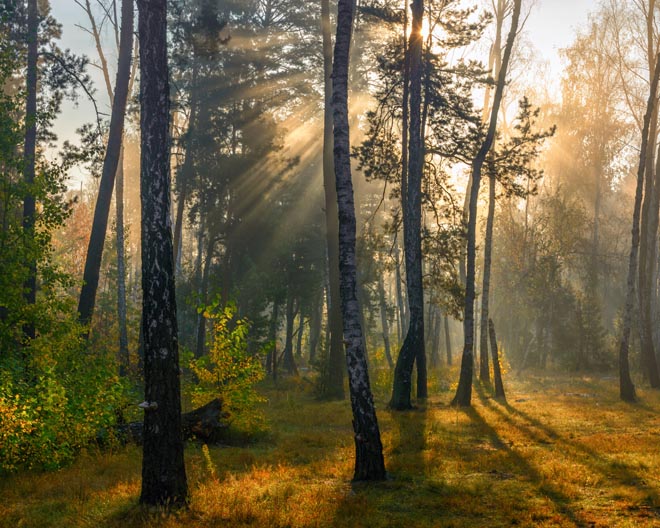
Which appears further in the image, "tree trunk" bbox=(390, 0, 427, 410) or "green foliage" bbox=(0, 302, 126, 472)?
Answer: "tree trunk" bbox=(390, 0, 427, 410)

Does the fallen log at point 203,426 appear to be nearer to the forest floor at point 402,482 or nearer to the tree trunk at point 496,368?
the forest floor at point 402,482

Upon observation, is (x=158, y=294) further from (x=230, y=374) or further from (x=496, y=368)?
(x=496, y=368)

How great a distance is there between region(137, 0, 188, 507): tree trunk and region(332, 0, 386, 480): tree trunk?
261cm

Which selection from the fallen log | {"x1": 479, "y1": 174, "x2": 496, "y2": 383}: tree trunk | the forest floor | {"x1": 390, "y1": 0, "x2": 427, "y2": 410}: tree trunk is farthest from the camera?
{"x1": 479, "y1": 174, "x2": 496, "y2": 383}: tree trunk

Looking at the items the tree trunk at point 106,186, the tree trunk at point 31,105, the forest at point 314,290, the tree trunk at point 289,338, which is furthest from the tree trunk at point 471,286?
the tree trunk at point 31,105

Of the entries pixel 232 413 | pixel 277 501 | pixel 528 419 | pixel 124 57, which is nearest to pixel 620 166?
pixel 528 419

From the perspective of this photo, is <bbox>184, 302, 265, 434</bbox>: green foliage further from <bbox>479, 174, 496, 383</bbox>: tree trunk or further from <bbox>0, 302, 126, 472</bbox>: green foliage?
<bbox>479, 174, 496, 383</bbox>: tree trunk

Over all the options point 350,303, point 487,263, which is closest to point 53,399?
point 350,303

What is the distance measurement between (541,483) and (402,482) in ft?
6.85

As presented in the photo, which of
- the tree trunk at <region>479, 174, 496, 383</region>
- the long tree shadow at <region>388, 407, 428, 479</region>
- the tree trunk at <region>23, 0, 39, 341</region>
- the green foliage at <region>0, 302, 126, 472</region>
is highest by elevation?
the tree trunk at <region>23, 0, 39, 341</region>

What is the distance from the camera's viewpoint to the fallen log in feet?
41.5

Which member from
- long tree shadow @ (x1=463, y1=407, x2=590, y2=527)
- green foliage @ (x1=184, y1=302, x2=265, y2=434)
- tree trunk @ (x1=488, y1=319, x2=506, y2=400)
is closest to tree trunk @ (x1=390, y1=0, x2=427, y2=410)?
long tree shadow @ (x1=463, y1=407, x2=590, y2=527)

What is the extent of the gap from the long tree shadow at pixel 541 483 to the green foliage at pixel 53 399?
740 cm

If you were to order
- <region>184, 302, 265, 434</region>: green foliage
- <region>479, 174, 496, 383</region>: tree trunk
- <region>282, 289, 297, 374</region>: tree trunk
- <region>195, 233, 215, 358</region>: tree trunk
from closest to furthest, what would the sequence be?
1. <region>184, 302, 265, 434</region>: green foliage
2. <region>479, 174, 496, 383</region>: tree trunk
3. <region>195, 233, 215, 358</region>: tree trunk
4. <region>282, 289, 297, 374</region>: tree trunk
